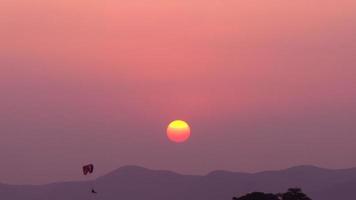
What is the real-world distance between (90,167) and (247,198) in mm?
30136

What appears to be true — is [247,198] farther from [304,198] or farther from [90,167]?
[90,167]

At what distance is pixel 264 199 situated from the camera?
139 metres

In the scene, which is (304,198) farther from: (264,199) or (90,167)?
(90,167)

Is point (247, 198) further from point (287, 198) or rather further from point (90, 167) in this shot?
point (90, 167)

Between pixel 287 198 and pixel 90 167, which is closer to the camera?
pixel 90 167

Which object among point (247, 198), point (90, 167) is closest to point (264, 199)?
point (247, 198)

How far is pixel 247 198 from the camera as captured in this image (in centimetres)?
13962

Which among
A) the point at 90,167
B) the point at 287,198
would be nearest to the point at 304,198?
the point at 287,198

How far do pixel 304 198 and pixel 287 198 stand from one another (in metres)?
2.91

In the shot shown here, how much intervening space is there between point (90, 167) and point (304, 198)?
128 feet

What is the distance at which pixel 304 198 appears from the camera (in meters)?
141

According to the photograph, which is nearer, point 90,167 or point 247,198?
point 90,167

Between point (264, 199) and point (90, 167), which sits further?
point (264, 199)

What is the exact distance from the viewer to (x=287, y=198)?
141 m
